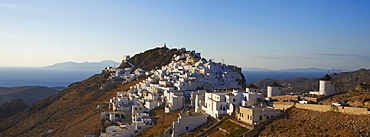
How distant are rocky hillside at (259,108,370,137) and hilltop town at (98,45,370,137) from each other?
2.32ft

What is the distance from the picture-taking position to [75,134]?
43.8 m

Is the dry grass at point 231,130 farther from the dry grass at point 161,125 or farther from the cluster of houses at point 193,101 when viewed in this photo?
the dry grass at point 161,125

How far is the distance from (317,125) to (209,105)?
13078 mm

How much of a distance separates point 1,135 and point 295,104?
4558 centimetres

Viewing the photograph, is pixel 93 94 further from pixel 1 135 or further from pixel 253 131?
pixel 253 131

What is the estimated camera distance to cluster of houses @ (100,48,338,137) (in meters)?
29.9

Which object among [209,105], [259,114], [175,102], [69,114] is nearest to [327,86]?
[259,114]

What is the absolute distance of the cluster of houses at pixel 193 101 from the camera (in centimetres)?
2989

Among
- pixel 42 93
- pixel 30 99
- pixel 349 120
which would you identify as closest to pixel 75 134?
pixel 349 120

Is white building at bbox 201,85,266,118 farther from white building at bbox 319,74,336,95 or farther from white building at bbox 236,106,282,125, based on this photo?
white building at bbox 319,74,336,95

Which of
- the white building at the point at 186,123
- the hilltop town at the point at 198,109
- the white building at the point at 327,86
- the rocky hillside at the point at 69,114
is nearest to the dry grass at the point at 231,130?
the hilltop town at the point at 198,109

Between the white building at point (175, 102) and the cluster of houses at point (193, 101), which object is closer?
the cluster of houses at point (193, 101)

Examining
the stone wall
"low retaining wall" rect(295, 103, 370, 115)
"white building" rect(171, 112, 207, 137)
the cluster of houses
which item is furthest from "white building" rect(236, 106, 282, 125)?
"white building" rect(171, 112, 207, 137)

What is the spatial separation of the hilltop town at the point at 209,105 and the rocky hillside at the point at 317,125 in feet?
2.32
